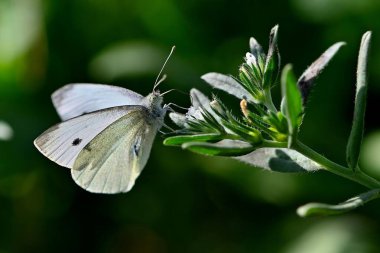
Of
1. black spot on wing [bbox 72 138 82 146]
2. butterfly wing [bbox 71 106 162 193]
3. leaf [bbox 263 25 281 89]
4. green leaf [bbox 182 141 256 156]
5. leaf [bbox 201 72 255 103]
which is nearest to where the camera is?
green leaf [bbox 182 141 256 156]

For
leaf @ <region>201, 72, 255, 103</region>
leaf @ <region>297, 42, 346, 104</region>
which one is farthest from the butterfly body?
leaf @ <region>297, 42, 346, 104</region>

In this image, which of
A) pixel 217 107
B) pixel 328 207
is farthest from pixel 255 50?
pixel 328 207

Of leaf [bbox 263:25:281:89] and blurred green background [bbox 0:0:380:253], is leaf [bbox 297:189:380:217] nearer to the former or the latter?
leaf [bbox 263:25:281:89]

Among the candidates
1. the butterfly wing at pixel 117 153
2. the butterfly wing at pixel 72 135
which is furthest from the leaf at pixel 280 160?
the butterfly wing at pixel 72 135

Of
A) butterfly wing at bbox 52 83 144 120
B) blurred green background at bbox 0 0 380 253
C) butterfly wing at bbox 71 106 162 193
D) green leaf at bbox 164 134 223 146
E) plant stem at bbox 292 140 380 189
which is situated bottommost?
blurred green background at bbox 0 0 380 253

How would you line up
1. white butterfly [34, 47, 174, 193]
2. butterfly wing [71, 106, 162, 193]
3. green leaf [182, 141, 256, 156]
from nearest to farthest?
1. green leaf [182, 141, 256, 156]
2. butterfly wing [71, 106, 162, 193]
3. white butterfly [34, 47, 174, 193]

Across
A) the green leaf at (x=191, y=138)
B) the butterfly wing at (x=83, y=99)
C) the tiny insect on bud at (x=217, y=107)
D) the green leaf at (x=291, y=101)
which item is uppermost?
the green leaf at (x=291, y=101)

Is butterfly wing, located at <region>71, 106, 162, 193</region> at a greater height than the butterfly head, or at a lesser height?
lesser

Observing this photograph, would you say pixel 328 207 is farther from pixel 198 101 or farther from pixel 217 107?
pixel 198 101

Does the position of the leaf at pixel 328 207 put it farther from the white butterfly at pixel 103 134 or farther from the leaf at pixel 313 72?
the white butterfly at pixel 103 134
